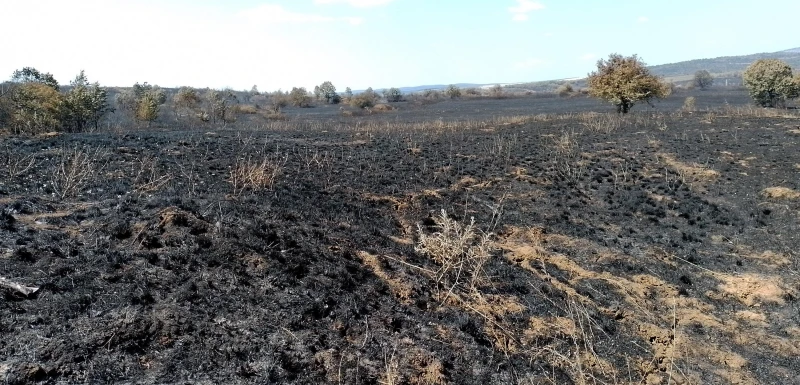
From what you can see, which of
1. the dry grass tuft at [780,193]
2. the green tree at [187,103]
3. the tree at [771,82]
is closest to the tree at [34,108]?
the green tree at [187,103]

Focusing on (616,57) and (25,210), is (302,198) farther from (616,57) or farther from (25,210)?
(616,57)

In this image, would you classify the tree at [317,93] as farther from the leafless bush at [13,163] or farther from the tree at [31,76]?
the leafless bush at [13,163]

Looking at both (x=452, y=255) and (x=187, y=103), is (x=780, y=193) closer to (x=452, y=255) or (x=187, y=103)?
(x=452, y=255)

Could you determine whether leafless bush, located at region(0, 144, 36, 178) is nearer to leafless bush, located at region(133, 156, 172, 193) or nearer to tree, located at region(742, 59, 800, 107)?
leafless bush, located at region(133, 156, 172, 193)

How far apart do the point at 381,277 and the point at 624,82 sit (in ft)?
75.9

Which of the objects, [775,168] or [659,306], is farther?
[775,168]

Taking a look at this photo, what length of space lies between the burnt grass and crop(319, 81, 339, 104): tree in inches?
1991

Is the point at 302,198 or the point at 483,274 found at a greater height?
the point at 302,198

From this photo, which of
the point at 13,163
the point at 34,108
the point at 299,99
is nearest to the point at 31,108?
the point at 34,108

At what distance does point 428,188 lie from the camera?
10852 millimetres

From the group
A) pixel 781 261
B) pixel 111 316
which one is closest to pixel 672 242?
pixel 781 261

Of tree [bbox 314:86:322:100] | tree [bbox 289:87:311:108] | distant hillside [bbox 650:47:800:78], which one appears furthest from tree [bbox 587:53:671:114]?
distant hillside [bbox 650:47:800:78]

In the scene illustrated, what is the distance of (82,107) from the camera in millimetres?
23172

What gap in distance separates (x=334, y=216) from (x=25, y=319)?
14.6ft
